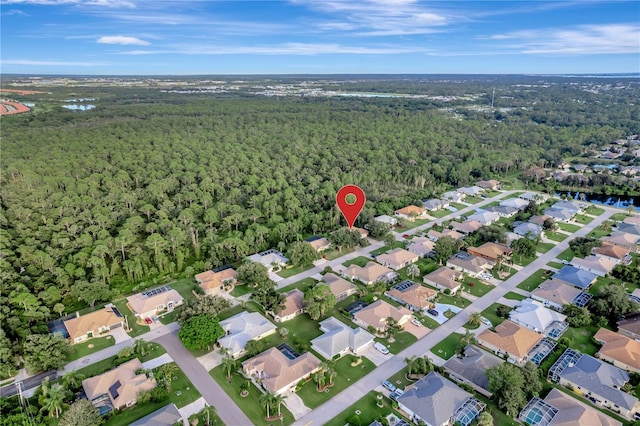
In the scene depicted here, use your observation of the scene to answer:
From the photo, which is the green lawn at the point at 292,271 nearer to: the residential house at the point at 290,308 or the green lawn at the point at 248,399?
the residential house at the point at 290,308

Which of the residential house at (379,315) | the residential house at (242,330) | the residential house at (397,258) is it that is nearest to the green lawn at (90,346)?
the residential house at (242,330)

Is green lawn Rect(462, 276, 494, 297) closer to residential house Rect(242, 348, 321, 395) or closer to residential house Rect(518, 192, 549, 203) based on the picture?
residential house Rect(242, 348, 321, 395)

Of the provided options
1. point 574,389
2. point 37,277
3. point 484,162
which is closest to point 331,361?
point 574,389

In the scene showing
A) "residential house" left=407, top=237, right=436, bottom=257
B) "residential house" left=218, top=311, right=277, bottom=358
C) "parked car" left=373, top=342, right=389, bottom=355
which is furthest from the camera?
"residential house" left=407, top=237, right=436, bottom=257

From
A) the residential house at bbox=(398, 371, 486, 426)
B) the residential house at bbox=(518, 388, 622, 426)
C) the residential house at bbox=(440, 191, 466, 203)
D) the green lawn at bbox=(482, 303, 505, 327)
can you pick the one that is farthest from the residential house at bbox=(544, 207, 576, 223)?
the residential house at bbox=(398, 371, 486, 426)

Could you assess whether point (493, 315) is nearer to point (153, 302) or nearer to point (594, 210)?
point (153, 302)

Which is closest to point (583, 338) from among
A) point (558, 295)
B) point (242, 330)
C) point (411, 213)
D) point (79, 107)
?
point (558, 295)

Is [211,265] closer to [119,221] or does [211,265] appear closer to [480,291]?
[119,221]
